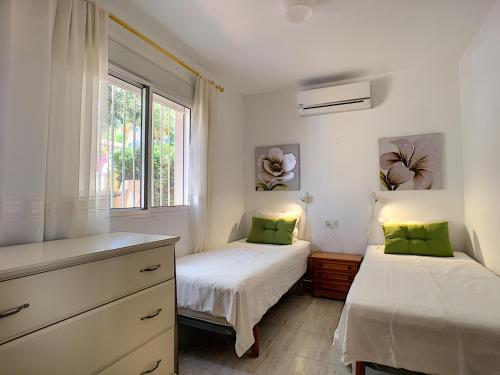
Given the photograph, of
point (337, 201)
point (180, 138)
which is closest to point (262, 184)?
point (337, 201)

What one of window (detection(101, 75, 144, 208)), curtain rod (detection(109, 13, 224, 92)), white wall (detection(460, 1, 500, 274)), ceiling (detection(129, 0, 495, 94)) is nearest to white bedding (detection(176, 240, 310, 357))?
window (detection(101, 75, 144, 208))

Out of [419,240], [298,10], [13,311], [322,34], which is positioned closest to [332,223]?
[419,240]

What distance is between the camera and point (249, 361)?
187cm

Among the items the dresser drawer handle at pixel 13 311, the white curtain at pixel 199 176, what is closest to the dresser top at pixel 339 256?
the white curtain at pixel 199 176

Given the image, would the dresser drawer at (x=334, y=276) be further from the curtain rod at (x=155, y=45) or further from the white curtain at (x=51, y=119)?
the curtain rod at (x=155, y=45)

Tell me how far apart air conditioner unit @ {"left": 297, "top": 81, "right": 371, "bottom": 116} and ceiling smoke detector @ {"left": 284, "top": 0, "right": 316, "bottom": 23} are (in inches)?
52.0

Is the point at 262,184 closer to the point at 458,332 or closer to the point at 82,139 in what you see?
the point at 82,139

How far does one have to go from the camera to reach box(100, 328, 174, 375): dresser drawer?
1.18m

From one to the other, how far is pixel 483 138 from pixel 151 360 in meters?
2.93

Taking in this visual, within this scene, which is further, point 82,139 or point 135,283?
point 82,139

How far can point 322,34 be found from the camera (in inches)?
92.2

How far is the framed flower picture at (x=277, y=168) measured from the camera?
11.7 ft

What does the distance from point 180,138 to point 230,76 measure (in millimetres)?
1040

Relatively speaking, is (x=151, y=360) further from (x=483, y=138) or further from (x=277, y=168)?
(x=483, y=138)
